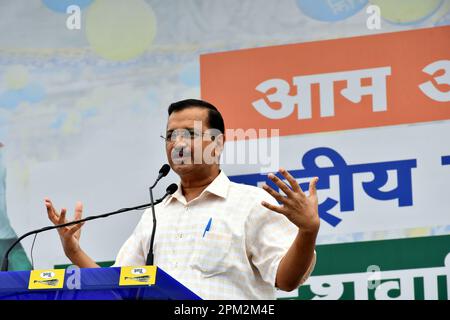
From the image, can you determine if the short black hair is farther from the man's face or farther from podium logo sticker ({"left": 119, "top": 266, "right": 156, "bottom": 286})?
podium logo sticker ({"left": 119, "top": 266, "right": 156, "bottom": 286})

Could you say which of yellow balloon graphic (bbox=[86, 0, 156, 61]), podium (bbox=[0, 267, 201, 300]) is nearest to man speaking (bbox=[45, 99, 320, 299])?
podium (bbox=[0, 267, 201, 300])

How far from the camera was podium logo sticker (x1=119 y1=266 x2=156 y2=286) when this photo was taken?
2473 mm

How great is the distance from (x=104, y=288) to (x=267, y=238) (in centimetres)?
102

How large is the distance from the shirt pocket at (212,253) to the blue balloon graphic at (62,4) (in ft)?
6.50

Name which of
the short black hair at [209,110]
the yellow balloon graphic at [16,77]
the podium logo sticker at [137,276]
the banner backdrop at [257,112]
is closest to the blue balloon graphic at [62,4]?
the banner backdrop at [257,112]

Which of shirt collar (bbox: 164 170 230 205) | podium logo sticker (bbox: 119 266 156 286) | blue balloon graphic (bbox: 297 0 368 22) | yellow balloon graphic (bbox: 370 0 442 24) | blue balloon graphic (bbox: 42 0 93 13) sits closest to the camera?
podium logo sticker (bbox: 119 266 156 286)

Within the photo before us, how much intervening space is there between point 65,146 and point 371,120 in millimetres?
1543

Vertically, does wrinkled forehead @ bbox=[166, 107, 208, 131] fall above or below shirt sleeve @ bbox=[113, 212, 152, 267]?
above

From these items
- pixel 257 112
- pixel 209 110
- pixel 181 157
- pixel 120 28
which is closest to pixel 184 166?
pixel 181 157

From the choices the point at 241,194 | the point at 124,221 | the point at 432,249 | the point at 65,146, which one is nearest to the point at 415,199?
the point at 432,249

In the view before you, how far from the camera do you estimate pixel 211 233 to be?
3457mm

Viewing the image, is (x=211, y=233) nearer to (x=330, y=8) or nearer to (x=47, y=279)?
(x=47, y=279)
